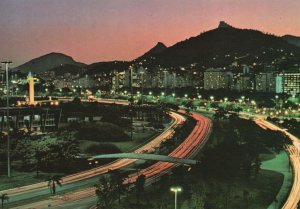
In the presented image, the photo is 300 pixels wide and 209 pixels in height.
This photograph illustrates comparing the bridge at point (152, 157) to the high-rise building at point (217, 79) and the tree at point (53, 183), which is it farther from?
the high-rise building at point (217, 79)

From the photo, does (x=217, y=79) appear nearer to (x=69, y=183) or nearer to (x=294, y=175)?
(x=294, y=175)

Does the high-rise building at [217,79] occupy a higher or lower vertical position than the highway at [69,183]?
higher

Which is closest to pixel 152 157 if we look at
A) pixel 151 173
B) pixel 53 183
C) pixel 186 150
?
pixel 151 173

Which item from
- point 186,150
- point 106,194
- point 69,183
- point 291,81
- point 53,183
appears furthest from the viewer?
point 291,81

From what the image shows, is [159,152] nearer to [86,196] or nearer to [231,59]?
[86,196]

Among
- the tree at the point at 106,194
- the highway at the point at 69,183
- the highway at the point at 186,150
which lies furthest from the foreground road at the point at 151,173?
the tree at the point at 106,194

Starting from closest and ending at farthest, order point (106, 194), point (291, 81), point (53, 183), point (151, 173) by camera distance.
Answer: point (106, 194), point (53, 183), point (151, 173), point (291, 81)

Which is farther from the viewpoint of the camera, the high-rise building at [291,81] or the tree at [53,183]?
the high-rise building at [291,81]

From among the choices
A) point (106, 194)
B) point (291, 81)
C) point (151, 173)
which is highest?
point (291, 81)
